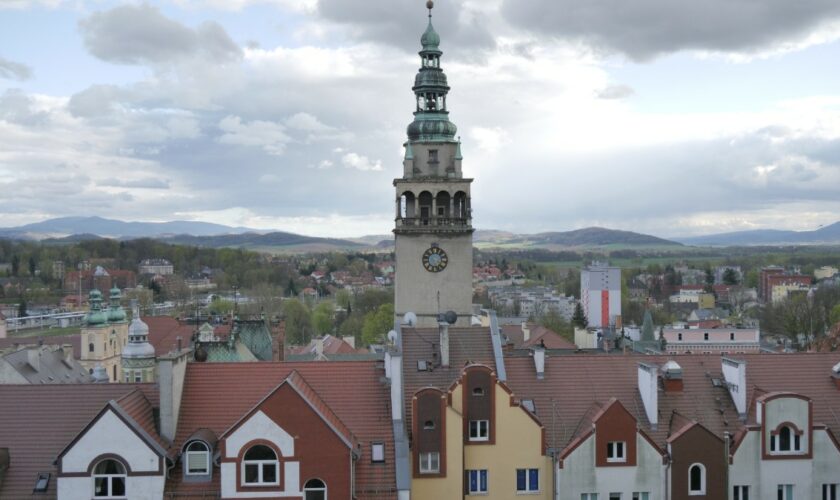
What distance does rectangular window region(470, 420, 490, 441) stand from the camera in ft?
112

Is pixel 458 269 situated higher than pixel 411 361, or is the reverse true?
pixel 458 269

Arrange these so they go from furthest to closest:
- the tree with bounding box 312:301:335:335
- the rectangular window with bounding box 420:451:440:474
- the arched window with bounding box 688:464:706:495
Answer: the tree with bounding box 312:301:335:335 → the arched window with bounding box 688:464:706:495 → the rectangular window with bounding box 420:451:440:474

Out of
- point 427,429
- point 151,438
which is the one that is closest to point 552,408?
point 427,429

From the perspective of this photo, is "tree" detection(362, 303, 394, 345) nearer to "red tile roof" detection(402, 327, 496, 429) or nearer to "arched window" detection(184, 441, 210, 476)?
"red tile roof" detection(402, 327, 496, 429)

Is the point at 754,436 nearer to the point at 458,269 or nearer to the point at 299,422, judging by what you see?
the point at 299,422

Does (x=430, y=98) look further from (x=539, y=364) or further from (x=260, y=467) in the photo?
(x=260, y=467)

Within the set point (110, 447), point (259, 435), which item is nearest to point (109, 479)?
point (110, 447)

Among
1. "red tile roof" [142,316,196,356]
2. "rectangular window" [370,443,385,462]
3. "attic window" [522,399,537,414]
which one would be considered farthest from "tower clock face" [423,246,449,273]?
"red tile roof" [142,316,196,356]

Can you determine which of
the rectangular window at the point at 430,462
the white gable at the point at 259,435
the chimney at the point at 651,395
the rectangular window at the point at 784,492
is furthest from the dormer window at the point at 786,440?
the white gable at the point at 259,435

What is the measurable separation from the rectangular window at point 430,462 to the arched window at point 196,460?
8.18m

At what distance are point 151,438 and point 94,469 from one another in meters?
2.23

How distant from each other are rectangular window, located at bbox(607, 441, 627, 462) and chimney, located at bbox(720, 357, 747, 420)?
5766 millimetres

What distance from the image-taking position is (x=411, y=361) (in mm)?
37344

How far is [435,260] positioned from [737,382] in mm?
21847
